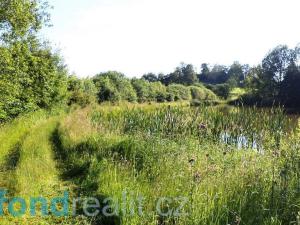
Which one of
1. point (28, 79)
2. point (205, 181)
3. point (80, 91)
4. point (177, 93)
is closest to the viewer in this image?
point (205, 181)

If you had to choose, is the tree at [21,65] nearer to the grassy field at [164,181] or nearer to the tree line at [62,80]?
the tree line at [62,80]

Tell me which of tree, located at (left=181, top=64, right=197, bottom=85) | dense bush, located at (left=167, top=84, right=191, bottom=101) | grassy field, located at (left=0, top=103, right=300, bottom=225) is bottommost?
grassy field, located at (left=0, top=103, right=300, bottom=225)

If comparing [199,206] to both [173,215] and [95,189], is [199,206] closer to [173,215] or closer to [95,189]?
[173,215]

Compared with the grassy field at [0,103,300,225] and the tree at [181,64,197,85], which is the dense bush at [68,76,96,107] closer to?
the grassy field at [0,103,300,225]

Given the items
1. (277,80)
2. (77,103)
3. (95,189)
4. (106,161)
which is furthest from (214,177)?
(277,80)

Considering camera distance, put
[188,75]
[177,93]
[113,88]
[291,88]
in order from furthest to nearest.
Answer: [188,75] → [177,93] → [291,88] → [113,88]

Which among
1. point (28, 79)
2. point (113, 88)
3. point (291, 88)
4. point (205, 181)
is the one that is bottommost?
point (205, 181)

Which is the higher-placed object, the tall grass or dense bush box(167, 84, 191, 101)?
dense bush box(167, 84, 191, 101)

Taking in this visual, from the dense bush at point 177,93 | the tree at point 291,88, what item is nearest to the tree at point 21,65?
the dense bush at point 177,93

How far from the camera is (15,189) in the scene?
675 cm

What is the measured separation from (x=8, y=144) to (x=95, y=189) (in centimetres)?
582

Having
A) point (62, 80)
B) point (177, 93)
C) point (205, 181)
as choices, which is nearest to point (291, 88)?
point (177, 93)

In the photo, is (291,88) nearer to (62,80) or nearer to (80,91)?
(80,91)

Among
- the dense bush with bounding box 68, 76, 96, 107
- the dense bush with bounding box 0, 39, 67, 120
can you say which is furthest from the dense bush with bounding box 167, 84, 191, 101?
the dense bush with bounding box 0, 39, 67, 120
